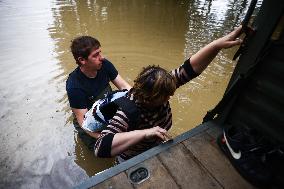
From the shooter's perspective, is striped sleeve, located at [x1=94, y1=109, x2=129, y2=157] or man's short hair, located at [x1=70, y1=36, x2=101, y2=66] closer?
striped sleeve, located at [x1=94, y1=109, x2=129, y2=157]

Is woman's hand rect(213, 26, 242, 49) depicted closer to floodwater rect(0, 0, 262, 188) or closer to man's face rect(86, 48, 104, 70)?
man's face rect(86, 48, 104, 70)

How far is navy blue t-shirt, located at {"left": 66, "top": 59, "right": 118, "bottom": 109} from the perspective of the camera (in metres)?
3.28

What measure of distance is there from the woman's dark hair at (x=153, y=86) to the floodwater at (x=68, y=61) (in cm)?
232

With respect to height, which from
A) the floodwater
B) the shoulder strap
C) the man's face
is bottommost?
the floodwater

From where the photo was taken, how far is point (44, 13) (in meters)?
9.41

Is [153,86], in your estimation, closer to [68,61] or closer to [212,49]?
[212,49]

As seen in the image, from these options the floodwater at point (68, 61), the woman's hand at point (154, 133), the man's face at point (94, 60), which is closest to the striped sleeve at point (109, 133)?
the woman's hand at point (154, 133)

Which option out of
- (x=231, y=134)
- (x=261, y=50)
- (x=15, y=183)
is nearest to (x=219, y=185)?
Answer: (x=231, y=134)

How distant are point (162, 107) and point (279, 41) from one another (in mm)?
1043

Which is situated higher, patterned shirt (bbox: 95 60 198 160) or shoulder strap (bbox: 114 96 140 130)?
shoulder strap (bbox: 114 96 140 130)

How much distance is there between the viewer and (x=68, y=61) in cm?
664

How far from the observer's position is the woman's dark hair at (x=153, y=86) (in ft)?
6.37

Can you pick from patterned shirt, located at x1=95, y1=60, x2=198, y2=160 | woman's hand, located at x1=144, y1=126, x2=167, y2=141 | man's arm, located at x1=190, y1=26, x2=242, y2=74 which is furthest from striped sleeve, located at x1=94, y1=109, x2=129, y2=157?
man's arm, located at x1=190, y1=26, x2=242, y2=74

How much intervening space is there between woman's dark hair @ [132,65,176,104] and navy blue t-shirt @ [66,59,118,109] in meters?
1.45
